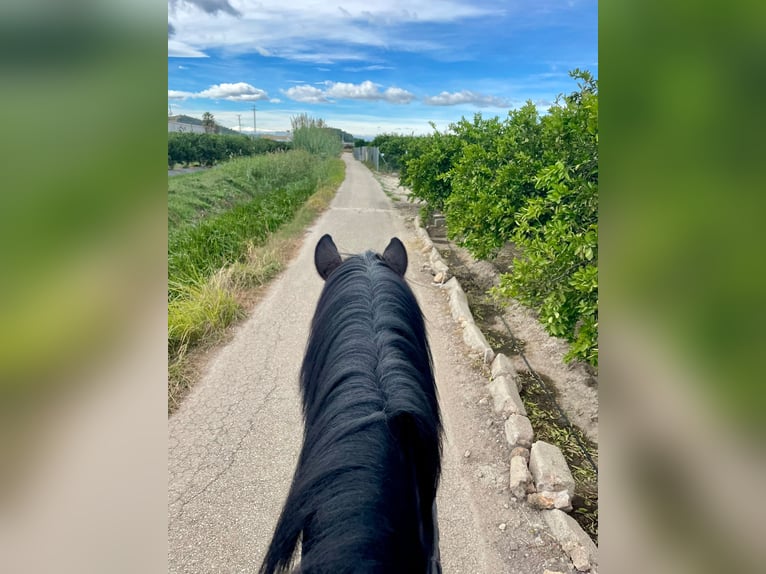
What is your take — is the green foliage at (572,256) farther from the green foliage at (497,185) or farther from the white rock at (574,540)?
the green foliage at (497,185)

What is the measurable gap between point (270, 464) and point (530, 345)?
3168 millimetres

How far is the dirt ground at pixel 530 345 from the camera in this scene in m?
4.15

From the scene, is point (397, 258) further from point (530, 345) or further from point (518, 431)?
point (530, 345)

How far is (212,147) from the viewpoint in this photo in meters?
37.2

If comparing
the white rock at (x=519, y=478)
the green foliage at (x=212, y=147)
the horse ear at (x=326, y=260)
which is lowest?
the white rock at (x=519, y=478)

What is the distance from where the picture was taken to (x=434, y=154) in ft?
37.6

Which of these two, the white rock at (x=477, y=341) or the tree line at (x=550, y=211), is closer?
the tree line at (x=550, y=211)

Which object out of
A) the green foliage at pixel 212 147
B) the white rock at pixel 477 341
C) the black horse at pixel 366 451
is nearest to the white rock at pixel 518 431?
the white rock at pixel 477 341

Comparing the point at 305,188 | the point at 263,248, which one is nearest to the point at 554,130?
the point at 263,248

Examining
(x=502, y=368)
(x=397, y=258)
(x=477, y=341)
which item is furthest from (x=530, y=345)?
(x=397, y=258)

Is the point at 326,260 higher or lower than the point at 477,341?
higher

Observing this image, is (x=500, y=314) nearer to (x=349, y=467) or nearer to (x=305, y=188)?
(x=349, y=467)

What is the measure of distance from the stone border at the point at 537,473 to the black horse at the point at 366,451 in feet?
4.64

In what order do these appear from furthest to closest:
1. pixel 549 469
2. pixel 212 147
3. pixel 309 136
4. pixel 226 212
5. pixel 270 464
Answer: pixel 212 147 → pixel 309 136 → pixel 226 212 → pixel 270 464 → pixel 549 469
